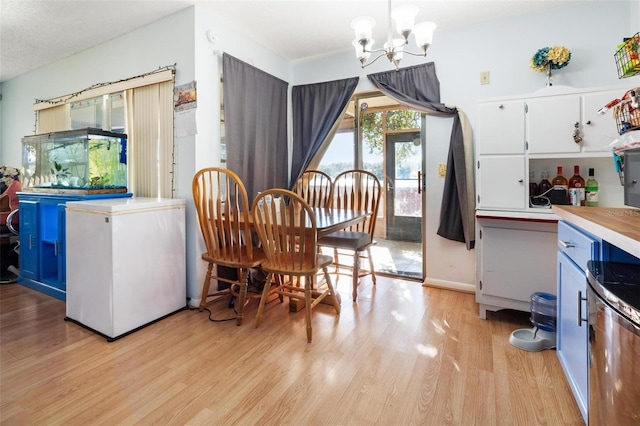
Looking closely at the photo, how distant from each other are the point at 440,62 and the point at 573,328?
250cm

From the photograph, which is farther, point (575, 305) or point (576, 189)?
point (576, 189)

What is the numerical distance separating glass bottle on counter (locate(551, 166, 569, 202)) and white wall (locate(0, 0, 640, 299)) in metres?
0.76

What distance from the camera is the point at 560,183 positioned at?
2.40 m

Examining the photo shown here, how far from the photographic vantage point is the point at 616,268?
1.06 meters

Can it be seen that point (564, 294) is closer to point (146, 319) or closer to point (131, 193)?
point (146, 319)

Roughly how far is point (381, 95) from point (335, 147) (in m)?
0.74

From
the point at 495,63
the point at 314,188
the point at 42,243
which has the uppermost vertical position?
the point at 495,63

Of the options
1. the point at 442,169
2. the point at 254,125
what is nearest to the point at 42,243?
the point at 254,125

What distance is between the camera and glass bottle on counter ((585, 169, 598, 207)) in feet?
7.47

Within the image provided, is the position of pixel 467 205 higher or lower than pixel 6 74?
lower

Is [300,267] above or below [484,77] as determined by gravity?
below

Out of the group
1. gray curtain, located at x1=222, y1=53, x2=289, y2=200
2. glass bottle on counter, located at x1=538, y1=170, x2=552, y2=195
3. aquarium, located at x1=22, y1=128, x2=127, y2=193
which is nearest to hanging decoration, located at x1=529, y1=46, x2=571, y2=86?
glass bottle on counter, located at x1=538, y1=170, x2=552, y2=195

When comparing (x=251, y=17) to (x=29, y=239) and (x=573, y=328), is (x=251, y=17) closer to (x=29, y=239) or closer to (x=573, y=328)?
(x=29, y=239)

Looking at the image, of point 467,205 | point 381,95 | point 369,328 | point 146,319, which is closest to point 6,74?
point 146,319
